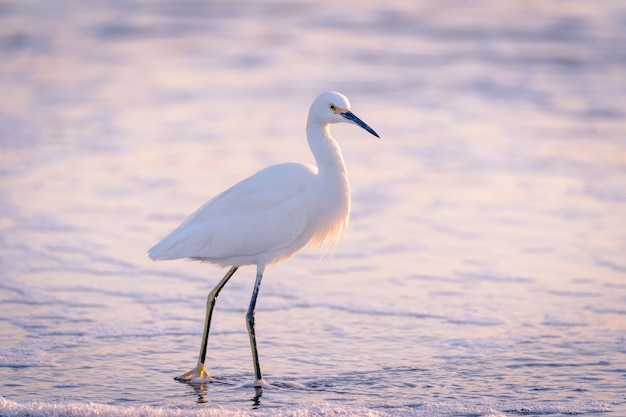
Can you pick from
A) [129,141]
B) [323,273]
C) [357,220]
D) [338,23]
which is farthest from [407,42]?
[323,273]

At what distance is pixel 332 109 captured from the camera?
5555 mm

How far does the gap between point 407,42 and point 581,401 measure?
43.1 feet

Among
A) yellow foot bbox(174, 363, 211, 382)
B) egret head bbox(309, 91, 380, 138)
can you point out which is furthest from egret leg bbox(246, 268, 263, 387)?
egret head bbox(309, 91, 380, 138)

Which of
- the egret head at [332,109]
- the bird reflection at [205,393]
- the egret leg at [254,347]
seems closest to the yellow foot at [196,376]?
the bird reflection at [205,393]

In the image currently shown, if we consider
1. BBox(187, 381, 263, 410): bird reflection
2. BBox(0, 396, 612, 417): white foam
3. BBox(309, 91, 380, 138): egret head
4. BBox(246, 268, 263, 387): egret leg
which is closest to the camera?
BBox(0, 396, 612, 417): white foam

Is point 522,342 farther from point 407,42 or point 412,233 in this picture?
point 407,42

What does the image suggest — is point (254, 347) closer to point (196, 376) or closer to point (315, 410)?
point (196, 376)

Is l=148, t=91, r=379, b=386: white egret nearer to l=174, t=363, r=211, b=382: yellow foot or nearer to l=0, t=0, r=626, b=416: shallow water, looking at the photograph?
l=174, t=363, r=211, b=382: yellow foot

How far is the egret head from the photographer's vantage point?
5.52 m

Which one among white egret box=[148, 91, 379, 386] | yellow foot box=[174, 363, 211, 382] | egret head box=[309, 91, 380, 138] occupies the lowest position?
yellow foot box=[174, 363, 211, 382]

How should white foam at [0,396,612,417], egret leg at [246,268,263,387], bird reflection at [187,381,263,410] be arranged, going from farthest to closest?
egret leg at [246,268,263,387], bird reflection at [187,381,263,410], white foam at [0,396,612,417]

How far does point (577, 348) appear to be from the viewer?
588 centimetres

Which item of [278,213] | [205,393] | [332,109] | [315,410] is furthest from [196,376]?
[332,109]

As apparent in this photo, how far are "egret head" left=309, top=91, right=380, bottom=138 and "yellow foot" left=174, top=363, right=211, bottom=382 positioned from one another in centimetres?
145
